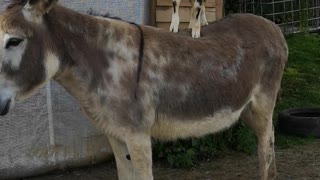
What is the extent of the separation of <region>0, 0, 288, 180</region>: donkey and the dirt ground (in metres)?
1.31

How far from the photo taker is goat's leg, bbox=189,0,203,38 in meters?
3.94

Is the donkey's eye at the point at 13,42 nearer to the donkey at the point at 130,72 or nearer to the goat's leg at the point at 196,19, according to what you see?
the donkey at the point at 130,72

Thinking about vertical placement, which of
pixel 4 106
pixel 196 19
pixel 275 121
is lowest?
pixel 275 121

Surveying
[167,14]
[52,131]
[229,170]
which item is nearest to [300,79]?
[229,170]

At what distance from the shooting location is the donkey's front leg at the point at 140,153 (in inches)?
127

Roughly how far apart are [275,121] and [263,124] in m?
2.35

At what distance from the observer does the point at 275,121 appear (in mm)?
6672

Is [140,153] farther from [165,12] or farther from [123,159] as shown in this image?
[165,12]

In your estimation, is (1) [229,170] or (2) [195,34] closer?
(2) [195,34]

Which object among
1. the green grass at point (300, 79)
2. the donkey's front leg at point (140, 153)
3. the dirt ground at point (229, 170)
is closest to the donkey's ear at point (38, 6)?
the donkey's front leg at point (140, 153)

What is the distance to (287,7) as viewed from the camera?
1184cm

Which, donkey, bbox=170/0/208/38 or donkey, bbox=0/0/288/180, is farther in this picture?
donkey, bbox=170/0/208/38

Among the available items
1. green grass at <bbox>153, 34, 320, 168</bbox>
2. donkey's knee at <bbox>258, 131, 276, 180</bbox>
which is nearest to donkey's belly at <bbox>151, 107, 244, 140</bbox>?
donkey's knee at <bbox>258, 131, 276, 180</bbox>

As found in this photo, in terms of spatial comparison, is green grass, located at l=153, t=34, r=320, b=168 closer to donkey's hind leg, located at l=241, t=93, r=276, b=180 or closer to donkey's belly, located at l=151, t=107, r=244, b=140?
donkey's hind leg, located at l=241, t=93, r=276, b=180
